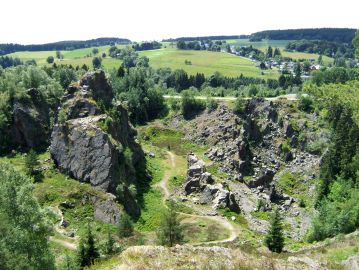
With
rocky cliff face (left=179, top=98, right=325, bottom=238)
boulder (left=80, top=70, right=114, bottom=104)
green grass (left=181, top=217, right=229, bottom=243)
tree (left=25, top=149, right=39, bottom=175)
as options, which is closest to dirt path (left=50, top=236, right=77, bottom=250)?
green grass (left=181, top=217, right=229, bottom=243)

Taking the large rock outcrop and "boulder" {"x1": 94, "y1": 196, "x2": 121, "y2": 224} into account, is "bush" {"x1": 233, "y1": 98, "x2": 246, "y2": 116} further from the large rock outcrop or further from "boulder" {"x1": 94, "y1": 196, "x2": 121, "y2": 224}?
"boulder" {"x1": 94, "y1": 196, "x2": 121, "y2": 224}

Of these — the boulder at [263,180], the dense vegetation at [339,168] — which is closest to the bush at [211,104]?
the dense vegetation at [339,168]

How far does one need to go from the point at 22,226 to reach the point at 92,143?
45.2m

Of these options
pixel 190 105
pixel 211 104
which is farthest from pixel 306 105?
pixel 190 105

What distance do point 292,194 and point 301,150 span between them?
1758 centimetres

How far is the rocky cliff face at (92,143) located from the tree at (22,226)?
127 feet

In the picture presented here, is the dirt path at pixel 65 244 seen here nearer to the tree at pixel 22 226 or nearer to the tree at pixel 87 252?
the tree at pixel 87 252

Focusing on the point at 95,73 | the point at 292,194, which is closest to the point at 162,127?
the point at 95,73

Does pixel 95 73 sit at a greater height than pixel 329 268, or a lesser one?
greater

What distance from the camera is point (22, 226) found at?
3569 cm

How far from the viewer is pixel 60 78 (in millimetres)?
140125

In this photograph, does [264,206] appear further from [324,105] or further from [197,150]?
[324,105]

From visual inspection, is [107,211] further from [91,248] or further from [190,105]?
[190,105]

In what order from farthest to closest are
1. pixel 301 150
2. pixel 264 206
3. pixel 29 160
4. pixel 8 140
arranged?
pixel 301 150, pixel 8 140, pixel 264 206, pixel 29 160
